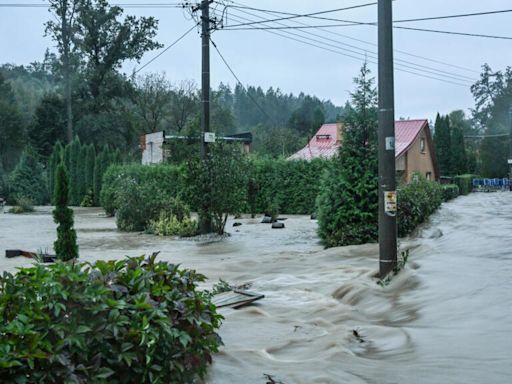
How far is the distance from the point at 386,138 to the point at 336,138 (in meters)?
30.2

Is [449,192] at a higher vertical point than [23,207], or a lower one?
higher

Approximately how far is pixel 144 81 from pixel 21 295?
178 feet

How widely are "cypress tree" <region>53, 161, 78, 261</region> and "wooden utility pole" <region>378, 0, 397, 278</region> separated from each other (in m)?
5.65

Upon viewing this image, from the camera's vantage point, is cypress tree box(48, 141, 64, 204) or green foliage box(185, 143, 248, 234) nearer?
green foliage box(185, 143, 248, 234)

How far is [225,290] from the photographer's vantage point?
26.6 ft

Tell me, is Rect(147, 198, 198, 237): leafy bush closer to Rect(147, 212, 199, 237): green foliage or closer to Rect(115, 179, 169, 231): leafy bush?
Rect(147, 212, 199, 237): green foliage

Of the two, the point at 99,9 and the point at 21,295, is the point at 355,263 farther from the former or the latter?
the point at 99,9

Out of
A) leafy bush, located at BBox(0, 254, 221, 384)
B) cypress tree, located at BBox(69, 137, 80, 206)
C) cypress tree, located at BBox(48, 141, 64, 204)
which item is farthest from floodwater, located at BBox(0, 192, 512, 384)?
cypress tree, located at BBox(48, 141, 64, 204)

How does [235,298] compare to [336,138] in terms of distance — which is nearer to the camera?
[235,298]

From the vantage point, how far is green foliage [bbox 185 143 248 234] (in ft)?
54.5

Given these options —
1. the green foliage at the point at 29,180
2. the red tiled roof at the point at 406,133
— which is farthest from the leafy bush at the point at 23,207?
the red tiled roof at the point at 406,133

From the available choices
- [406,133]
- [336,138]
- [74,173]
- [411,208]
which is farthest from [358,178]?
[74,173]

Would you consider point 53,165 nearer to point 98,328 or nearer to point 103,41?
point 103,41

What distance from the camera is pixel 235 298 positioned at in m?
7.36
